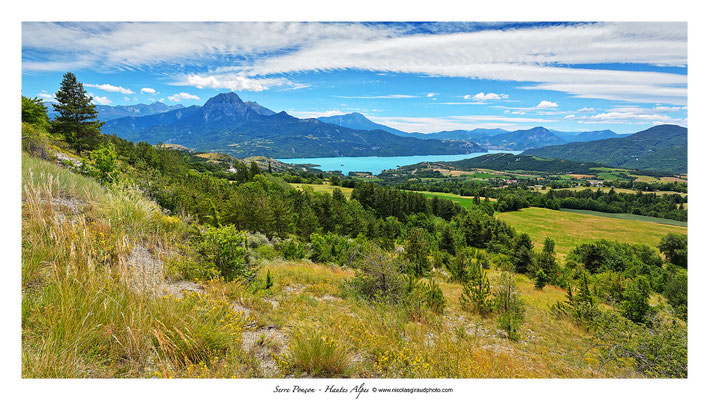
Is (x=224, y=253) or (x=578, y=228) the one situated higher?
(x=224, y=253)

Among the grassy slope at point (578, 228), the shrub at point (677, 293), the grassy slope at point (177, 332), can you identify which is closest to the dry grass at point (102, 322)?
the grassy slope at point (177, 332)

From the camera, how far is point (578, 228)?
226 ft

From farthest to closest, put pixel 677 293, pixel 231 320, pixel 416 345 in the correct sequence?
pixel 677 293 < pixel 416 345 < pixel 231 320

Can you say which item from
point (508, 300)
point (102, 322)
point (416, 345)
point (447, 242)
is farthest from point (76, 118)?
point (447, 242)

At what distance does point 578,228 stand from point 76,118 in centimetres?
9524

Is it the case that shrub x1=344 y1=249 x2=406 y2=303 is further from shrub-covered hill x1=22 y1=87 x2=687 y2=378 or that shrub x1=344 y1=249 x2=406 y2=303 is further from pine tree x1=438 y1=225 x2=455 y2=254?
pine tree x1=438 y1=225 x2=455 y2=254

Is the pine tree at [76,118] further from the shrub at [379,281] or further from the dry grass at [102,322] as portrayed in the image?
Answer: the shrub at [379,281]

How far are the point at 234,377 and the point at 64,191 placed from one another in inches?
217

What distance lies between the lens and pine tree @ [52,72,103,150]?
78.0 feet

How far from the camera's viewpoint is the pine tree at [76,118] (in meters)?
23.8

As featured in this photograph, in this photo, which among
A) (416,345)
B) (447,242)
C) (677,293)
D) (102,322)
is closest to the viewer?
(102,322)

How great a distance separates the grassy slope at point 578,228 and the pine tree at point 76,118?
7120cm

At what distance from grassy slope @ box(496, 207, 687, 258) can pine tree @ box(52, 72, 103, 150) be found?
71205 millimetres

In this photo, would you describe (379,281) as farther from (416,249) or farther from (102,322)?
(416,249)
